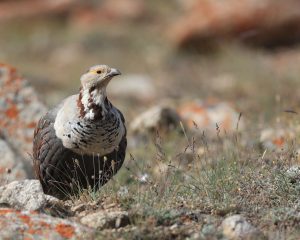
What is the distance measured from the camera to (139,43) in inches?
833

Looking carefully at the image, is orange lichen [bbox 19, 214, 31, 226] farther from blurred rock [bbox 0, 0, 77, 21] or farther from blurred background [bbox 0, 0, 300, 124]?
blurred rock [bbox 0, 0, 77, 21]

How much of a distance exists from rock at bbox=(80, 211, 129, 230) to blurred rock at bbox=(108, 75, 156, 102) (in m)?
8.98

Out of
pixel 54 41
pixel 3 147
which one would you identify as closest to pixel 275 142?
pixel 3 147

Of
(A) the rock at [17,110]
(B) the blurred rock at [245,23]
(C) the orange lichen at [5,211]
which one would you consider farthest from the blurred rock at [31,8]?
(C) the orange lichen at [5,211]

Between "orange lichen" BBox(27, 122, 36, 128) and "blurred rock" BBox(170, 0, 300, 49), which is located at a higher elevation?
"orange lichen" BBox(27, 122, 36, 128)

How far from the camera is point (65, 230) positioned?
4.73 meters

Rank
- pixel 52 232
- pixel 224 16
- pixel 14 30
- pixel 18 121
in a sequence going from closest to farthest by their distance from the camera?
pixel 52 232
pixel 18 121
pixel 224 16
pixel 14 30

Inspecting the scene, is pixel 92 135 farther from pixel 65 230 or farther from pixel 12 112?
pixel 12 112

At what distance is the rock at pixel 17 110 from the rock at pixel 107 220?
2.92 m

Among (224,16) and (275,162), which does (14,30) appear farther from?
(275,162)

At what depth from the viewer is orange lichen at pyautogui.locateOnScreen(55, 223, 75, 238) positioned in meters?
4.70

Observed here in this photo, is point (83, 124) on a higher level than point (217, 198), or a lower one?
higher

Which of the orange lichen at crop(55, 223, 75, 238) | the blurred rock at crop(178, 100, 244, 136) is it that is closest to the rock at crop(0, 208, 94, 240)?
the orange lichen at crop(55, 223, 75, 238)

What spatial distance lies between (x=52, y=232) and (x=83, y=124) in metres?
1.64
